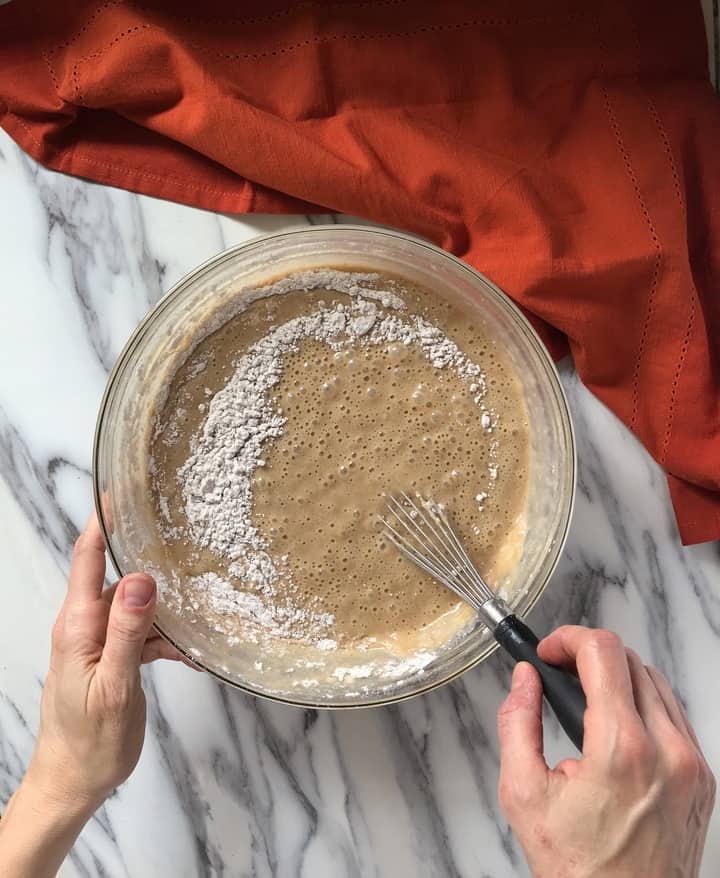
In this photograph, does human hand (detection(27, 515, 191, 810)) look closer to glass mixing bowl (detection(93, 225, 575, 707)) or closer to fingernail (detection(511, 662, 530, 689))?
glass mixing bowl (detection(93, 225, 575, 707))

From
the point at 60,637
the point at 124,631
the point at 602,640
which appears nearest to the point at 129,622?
the point at 124,631

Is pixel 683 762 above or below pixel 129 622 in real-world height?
below

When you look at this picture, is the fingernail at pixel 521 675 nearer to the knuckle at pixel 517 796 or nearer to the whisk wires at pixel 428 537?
the knuckle at pixel 517 796

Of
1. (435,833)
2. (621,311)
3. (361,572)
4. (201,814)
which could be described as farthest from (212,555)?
(621,311)

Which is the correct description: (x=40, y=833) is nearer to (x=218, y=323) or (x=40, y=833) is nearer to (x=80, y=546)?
(x=80, y=546)

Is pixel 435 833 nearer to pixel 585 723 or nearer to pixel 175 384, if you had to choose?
pixel 585 723
